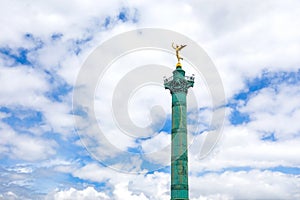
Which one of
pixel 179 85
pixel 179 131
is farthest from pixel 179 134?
pixel 179 85

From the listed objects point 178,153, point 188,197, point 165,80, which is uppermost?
point 165,80

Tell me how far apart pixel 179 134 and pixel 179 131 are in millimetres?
601

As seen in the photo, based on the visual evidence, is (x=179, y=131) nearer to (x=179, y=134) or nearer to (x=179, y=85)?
(x=179, y=134)

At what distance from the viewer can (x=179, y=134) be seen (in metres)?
67.7

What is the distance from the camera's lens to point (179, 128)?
68.1m

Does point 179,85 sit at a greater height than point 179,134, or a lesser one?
greater

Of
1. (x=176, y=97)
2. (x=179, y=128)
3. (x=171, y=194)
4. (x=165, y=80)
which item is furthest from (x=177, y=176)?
(x=165, y=80)

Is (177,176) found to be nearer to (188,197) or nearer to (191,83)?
(188,197)

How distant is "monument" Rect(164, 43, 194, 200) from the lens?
64.8 meters

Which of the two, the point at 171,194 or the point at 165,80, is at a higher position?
the point at 165,80

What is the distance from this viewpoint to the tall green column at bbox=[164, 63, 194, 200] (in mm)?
64812

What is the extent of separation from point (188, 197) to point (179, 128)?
1274 cm

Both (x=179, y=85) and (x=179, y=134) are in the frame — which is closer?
(x=179, y=134)

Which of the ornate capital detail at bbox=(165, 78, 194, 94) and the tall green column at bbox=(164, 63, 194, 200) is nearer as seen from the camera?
the tall green column at bbox=(164, 63, 194, 200)
